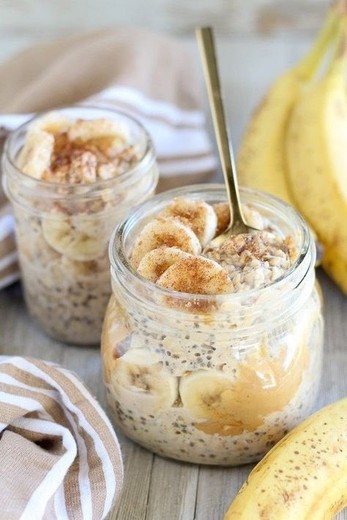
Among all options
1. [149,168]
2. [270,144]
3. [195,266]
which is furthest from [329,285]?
[195,266]

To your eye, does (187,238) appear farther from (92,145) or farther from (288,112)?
(288,112)

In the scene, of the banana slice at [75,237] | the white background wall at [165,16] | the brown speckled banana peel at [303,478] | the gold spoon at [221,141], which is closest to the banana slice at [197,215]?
the gold spoon at [221,141]

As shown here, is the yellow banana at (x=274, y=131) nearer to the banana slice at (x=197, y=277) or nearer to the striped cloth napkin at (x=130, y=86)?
the striped cloth napkin at (x=130, y=86)


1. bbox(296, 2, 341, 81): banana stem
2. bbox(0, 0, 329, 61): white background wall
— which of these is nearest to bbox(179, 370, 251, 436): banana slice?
bbox(296, 2, 341, 81): banana stem

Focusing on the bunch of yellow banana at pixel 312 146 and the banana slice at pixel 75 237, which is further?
the bunch of yellow banana at pixel 312 146

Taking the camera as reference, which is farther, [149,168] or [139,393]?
[149,168]

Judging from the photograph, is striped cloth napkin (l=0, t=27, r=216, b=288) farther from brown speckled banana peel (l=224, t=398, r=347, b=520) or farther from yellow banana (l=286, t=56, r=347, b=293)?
brown speckled banana peel (l=224, t=398, r=347, b=520)
